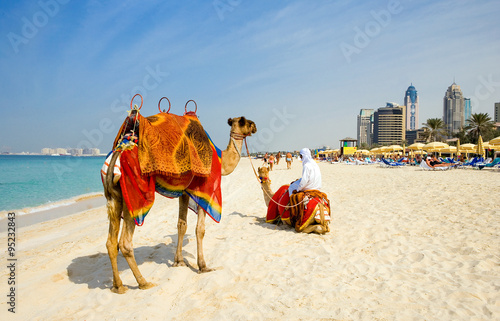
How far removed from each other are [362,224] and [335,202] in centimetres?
325

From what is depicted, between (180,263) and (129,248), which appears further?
(180,263)

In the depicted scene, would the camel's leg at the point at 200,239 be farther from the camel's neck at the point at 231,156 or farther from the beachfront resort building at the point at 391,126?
the beachfront resort building at the point at 391,126

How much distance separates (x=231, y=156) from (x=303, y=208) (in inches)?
91.8

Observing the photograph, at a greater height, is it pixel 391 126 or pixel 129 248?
pixel 391 126

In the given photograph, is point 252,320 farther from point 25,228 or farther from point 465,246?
point 25,228

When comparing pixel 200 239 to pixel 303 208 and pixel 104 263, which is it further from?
pixel 303 208

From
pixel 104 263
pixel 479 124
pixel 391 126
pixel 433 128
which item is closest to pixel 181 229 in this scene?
pixel 104 263

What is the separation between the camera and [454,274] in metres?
4.17

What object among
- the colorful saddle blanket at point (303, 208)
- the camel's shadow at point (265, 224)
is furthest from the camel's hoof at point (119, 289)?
the camel's shadow at point (265, 224)

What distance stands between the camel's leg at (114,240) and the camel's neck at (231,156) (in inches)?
74.0

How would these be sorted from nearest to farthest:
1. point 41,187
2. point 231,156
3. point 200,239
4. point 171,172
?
point 171,172 → point 200,239 → point 231,156 → point 41,187

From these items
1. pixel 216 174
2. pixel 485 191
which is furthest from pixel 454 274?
pixel 485 191

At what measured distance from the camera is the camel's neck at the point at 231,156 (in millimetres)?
5438

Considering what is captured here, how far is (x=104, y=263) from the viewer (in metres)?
5.35
